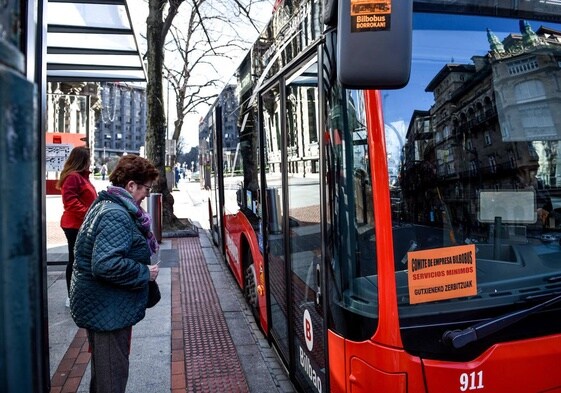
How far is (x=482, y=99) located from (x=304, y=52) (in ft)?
3.25

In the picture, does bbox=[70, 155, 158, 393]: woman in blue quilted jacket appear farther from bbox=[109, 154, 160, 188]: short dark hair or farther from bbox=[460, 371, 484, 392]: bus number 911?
bbox=[460, 371, 484, 392]: bus number 911

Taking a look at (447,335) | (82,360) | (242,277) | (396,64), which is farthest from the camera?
(242,277)

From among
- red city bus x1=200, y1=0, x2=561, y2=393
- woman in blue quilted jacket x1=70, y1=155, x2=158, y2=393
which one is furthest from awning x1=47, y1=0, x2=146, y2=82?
red city bus x1=200, y1=0, x2=561, y2=393

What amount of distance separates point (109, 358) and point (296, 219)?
1.39 m

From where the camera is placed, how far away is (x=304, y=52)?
271cm

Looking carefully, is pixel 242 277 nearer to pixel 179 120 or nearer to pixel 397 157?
pixel 397 157

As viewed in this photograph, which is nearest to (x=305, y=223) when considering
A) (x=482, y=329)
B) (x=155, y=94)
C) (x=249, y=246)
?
(x=482, y=329)

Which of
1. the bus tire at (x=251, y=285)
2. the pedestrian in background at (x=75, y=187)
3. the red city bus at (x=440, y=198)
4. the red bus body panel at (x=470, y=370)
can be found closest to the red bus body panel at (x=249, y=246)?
the bus tire at (x=251, y=285)

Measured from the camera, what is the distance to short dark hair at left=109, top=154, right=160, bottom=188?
286 cm

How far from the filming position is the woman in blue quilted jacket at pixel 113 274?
2549 mm

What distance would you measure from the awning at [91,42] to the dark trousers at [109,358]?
407 cm

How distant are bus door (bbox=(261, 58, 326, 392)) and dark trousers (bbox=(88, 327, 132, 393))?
3.56ft

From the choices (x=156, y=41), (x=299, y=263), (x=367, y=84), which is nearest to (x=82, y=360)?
(x=299, y=263)

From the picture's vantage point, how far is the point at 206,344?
4.87 metres
